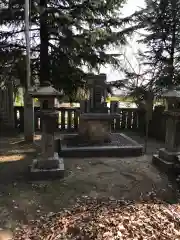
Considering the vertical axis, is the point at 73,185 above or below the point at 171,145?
below

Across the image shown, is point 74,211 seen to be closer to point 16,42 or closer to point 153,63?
point 16,42

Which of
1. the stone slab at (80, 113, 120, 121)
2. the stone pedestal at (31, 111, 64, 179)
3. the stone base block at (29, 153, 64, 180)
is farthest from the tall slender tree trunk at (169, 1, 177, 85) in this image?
the stone base block at (29, 153, 64, 180)

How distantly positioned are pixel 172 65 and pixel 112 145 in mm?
3998

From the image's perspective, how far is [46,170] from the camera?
4.61 metres

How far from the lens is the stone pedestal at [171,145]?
5.10 metres

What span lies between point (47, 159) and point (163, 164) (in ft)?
8.91

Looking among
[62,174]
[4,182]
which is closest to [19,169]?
[4,182]

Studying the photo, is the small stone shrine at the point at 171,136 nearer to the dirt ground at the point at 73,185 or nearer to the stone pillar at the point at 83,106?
the dirt ground at the point at 73,185

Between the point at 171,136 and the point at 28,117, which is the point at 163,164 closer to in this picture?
the point at 171,136

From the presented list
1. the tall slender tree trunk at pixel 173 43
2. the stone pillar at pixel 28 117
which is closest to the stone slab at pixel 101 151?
the stone pillar at pixel 28 117

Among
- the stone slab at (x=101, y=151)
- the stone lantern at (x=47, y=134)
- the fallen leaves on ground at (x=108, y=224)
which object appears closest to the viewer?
the fallen leaves on ground at (x=108, y=224)

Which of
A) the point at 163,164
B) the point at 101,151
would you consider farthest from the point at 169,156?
the point at 101,151

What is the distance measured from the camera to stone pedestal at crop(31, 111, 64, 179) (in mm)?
4590

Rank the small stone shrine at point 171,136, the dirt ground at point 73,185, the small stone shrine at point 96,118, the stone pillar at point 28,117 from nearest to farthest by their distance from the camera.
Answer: the dirt ground at point 73,185 → the small stone shrine at point 171,136 → the small stone shrine at point 96,118 → the stone pillar at point 28,117
